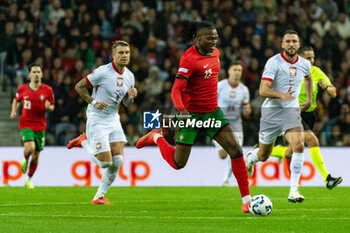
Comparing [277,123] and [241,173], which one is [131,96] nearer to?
[277,123]

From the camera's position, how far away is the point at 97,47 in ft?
61.9

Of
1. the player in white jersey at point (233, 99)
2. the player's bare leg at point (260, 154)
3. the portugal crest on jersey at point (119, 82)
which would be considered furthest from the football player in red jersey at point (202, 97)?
the player in white jersey at point (233, 99)

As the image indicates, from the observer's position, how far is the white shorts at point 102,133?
1046 cm

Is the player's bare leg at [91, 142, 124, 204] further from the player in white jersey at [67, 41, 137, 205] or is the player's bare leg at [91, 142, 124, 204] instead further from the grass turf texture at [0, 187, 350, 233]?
the grass turf texture at [0, 187, 350, 233]

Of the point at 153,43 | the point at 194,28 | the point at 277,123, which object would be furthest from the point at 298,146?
the point at 153,43

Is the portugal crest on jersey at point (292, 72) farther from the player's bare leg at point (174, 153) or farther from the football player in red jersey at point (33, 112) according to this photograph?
the football player in red jersey at point (33, 112)

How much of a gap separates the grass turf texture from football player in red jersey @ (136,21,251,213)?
74 centimetres

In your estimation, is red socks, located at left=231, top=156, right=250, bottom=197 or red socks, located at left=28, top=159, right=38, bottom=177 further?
red socks, located at left=28, top=159, right=38, bottom=177

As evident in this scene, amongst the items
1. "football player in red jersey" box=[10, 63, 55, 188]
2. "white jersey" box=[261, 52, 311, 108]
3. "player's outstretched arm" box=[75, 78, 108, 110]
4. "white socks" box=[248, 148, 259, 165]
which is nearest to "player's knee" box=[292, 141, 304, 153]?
"white jersey" box=[261, 52, 311, 108]

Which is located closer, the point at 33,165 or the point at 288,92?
the point at 288,92

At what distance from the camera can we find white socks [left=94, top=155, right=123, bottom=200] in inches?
408

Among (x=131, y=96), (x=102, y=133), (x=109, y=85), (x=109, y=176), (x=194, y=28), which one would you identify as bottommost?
(x=109, y=176)

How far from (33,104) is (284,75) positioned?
6.29 metres

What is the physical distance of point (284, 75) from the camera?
33.8 ft
